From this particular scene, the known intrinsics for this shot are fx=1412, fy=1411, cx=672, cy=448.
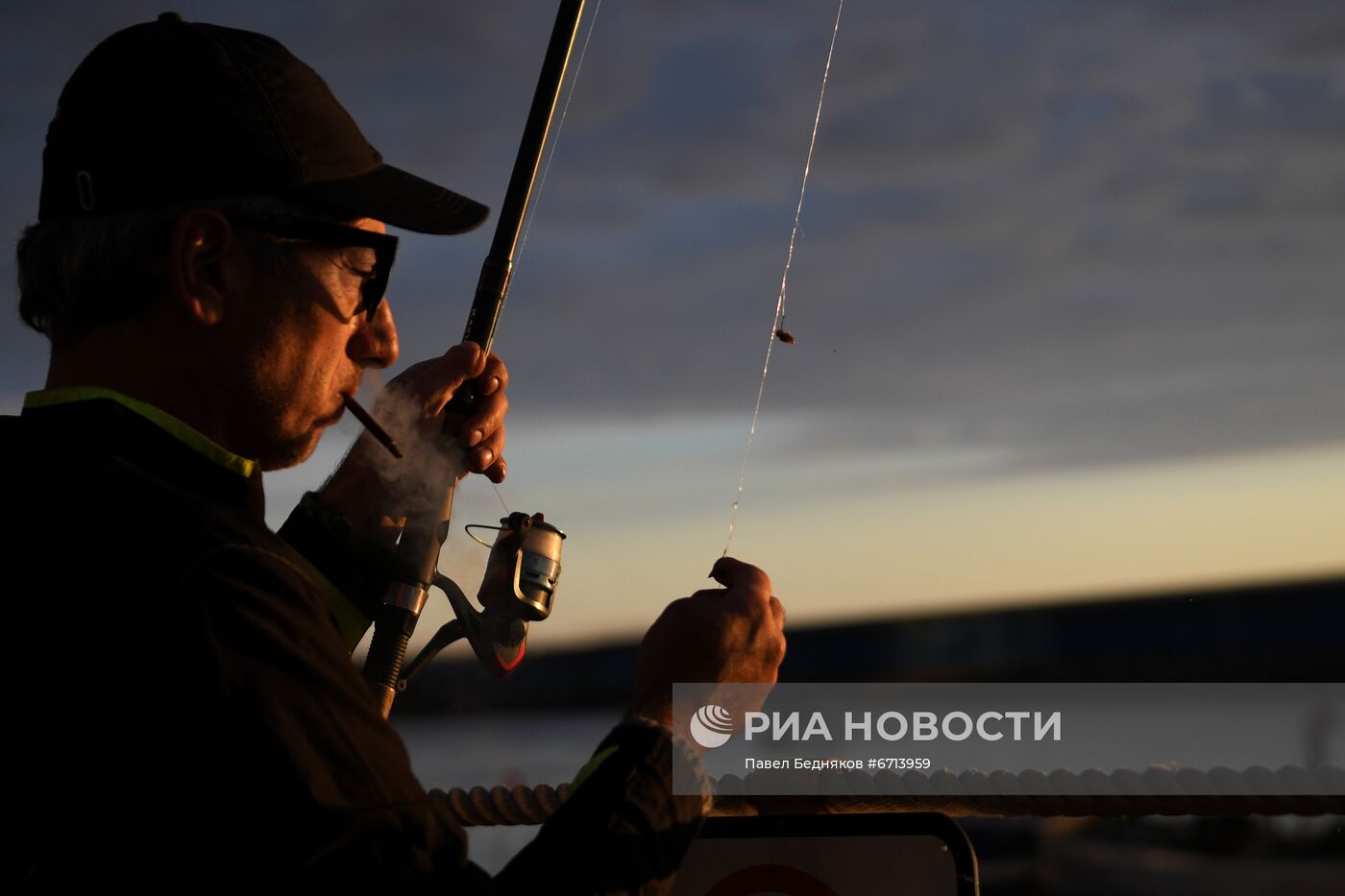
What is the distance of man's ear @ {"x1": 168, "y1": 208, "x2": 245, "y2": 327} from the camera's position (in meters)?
1.67

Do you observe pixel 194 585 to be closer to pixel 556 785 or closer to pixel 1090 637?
pixel 556 785

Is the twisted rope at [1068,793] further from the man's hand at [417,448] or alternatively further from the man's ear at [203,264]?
the man's ear at [203,264]

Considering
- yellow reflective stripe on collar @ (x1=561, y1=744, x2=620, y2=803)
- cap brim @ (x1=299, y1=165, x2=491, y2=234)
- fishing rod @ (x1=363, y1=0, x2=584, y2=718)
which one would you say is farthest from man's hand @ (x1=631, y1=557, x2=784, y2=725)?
fishing rod @ (x1=363, y1=0, x2=584, y2=718)

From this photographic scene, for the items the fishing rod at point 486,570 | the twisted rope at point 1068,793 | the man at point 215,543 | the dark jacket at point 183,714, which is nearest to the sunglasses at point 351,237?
the man at point 215,543

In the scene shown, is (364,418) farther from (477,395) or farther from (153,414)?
(477,395)

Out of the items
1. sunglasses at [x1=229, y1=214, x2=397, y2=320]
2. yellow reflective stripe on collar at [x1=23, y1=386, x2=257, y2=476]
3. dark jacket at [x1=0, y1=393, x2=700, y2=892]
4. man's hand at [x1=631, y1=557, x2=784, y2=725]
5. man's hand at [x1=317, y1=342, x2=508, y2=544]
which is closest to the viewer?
dark jacket at [x1=0, y1=393, x2=700, y2=892]

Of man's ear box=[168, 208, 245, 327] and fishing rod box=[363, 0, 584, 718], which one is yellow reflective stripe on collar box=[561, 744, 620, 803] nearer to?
man's ear box=[168, 208, 245, 327]

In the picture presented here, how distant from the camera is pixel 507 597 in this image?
2768 mm

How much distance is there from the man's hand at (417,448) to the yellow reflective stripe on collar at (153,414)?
2.75 ft

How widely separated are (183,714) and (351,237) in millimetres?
723

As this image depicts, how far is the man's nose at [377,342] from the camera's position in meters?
1.91

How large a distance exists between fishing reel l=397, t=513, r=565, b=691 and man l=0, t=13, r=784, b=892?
797 mm

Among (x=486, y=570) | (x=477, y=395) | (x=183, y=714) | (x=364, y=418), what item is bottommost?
(x=183, y=714)

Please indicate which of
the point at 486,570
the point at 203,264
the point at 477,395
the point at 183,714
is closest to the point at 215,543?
the point at 183,714
